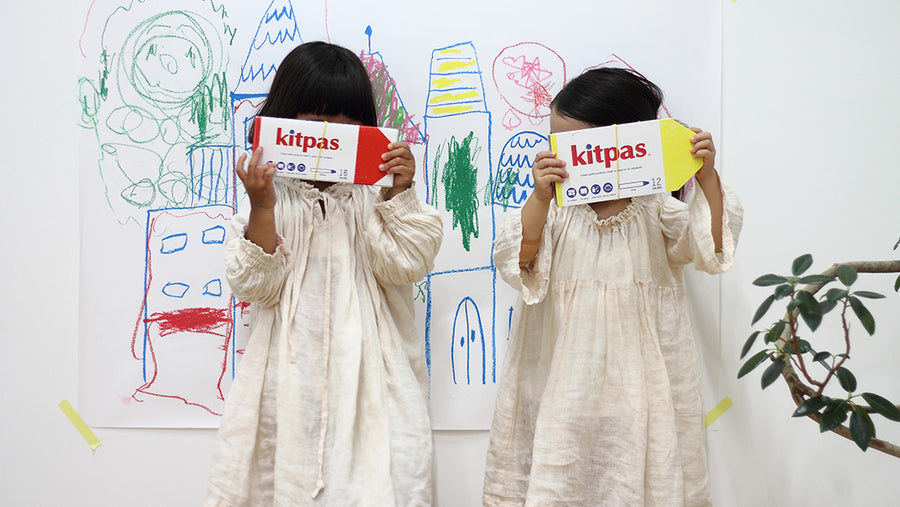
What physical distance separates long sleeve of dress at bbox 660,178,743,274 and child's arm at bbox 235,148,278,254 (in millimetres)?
615

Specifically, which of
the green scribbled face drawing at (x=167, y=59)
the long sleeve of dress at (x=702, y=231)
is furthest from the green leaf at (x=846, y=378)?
the green scribbled face drawing at (x=167, y=59)

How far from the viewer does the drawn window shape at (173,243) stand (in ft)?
4.12

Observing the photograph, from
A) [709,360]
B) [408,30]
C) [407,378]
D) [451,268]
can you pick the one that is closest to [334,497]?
[407,378]

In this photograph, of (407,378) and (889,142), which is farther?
(889,142)

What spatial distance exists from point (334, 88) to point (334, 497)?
2.01 ft

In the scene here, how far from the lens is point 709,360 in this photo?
1.20m

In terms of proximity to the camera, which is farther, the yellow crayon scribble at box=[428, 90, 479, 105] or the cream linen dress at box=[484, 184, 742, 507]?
the yellow crayon scribble at box=[428, 90, 479, 105]

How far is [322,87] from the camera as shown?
1.04 metres

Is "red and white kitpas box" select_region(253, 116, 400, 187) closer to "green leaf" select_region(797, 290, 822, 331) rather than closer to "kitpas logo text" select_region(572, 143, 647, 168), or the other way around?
"kitpas logo text" select_region(572, 143, 647, 168)

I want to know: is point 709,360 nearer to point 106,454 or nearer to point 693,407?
point 693,407

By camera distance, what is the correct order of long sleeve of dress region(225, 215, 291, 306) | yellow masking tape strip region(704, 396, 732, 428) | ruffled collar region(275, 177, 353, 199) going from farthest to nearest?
yellow masking tape strip region(704, 396, 732, 428)
ruffled collar region(275, 177, 353, 199)
long sleeve of dress region(225, 215, 291, 306)

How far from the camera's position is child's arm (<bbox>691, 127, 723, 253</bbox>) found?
0.97m

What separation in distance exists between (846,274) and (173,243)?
1.14 metres

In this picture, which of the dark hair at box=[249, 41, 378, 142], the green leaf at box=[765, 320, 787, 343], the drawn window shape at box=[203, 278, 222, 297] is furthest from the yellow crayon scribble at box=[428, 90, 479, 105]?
the green leaf at box=[765, 320, 787, 343]
